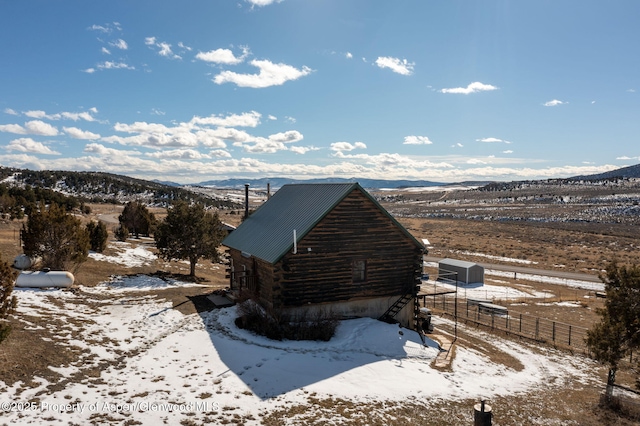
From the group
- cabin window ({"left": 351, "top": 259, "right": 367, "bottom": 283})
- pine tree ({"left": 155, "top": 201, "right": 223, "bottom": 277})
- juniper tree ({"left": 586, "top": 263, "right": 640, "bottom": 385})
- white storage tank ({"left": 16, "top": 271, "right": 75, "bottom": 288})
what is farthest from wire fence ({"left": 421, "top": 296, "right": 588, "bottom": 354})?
white storage tank ({"left": 16, "top": 271, "right": 75, "bottom": 288})

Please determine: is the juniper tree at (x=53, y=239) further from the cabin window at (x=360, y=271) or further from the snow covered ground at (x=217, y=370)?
the cabin window at (x=360, y=271)

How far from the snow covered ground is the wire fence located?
8.65 ft

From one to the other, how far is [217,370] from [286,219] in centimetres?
972

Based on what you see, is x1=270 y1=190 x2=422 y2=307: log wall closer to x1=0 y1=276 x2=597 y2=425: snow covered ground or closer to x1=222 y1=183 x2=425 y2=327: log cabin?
x1=222 y1=183 x2=425 y2=327: log cabin

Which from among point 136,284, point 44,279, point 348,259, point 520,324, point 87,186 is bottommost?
point 520,324

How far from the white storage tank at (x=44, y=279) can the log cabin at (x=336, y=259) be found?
9.09 m

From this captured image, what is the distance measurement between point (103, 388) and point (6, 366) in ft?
9.47

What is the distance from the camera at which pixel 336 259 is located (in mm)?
19797

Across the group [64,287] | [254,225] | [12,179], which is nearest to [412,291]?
[254,225]

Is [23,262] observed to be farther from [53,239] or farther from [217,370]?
[217,370]

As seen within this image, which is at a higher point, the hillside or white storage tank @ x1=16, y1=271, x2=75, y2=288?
the hillside

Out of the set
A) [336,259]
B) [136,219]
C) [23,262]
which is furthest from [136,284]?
[136,219]

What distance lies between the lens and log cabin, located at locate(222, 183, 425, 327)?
19.0 m

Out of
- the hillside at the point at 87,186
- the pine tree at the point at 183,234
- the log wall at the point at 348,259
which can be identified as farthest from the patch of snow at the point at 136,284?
the hillside at the point at 87,186
